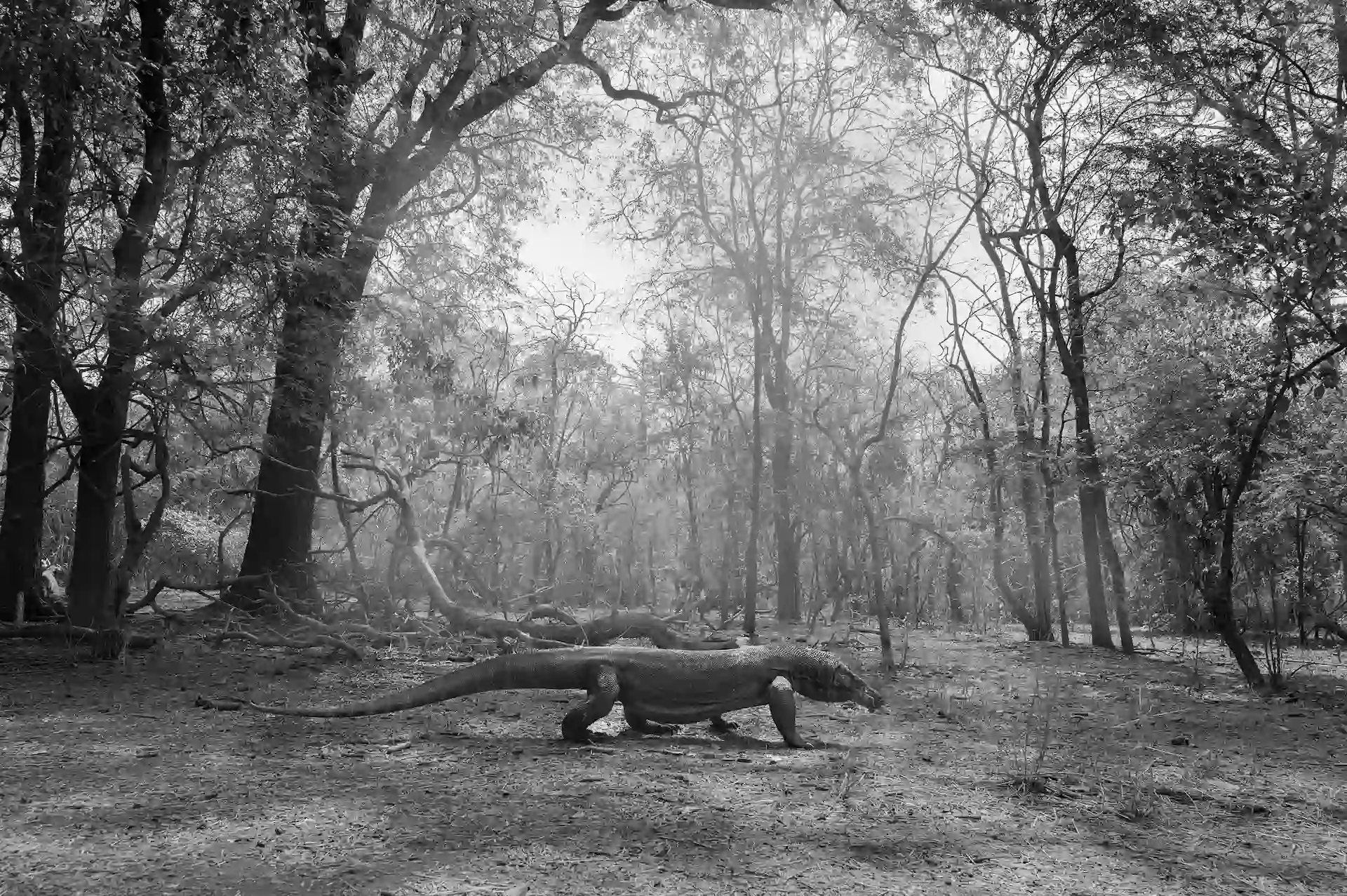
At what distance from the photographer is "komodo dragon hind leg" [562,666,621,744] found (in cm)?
571

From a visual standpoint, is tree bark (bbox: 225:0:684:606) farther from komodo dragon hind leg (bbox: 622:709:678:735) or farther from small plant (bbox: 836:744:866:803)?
small plant (bbox: 836:744:866:803)

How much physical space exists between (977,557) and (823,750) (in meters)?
21.5

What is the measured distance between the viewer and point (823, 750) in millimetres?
5855

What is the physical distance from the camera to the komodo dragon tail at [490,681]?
580cm

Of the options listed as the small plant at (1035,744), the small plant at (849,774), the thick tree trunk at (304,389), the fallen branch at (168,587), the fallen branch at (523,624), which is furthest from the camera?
the fallen branch at (523,624)

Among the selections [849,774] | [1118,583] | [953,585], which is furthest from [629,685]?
[953,585]

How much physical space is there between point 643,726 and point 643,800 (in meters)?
1.73

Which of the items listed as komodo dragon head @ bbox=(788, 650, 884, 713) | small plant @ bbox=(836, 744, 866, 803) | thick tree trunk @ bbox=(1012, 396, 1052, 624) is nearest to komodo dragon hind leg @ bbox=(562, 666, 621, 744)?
komodo dragon head @ bbox=(788, 650, 884, 713)

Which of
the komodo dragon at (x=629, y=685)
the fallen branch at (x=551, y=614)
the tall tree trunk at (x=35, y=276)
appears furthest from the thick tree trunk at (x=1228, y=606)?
the tall tree trunk at (x=35, y=276)

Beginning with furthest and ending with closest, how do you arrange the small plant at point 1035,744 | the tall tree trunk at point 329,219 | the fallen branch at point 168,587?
the fallen branch at point 168,587 < the tall tree trunk at point 329,219 < the small plant at point 1035,744

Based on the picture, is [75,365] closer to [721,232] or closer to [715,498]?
[721,232]

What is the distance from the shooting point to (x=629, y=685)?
5.90m

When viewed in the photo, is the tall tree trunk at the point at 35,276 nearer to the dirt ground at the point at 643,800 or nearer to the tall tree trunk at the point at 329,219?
the tall tree trunk at the point at 329,219

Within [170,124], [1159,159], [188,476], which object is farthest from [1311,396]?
[188,476]
